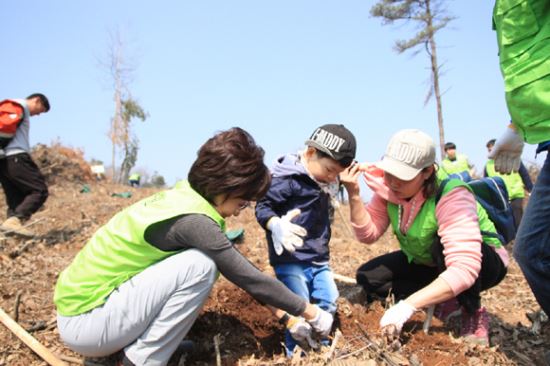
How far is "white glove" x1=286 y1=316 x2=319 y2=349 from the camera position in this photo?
221 centimetres

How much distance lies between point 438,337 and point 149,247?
1.67 meters

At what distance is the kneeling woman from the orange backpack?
13.2 feet

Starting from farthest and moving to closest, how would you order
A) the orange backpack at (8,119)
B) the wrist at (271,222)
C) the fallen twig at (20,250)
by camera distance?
the orange backpack at (8,119) → the fallen twig at (20,250) → the wrist at (271,222)

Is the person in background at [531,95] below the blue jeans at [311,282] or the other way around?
the other way around

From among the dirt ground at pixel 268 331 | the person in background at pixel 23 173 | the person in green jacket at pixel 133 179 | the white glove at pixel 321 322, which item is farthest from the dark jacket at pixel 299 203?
the person in green jacket at pixel 133 179

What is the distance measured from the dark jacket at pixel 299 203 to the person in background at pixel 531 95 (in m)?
1.29

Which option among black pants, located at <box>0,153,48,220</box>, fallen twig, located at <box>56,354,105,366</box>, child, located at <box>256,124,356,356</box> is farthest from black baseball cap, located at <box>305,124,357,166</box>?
black pants, located at <box>0,153,48,220</box>

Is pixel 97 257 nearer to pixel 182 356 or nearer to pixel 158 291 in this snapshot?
pixel 158 291

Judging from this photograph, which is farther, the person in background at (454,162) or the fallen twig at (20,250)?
the person in background at (454,162)

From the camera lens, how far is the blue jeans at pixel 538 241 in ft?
6.08

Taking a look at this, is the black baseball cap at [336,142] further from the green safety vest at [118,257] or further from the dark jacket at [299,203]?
the green safety vest at [118,257]

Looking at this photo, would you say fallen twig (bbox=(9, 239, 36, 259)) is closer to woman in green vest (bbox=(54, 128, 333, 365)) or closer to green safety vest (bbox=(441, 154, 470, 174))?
woman in green vest (bbox=(54, 128, 333, 365))

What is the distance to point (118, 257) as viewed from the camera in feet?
6.48

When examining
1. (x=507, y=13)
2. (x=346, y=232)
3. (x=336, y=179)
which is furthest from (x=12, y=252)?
(x=346, y=232)
